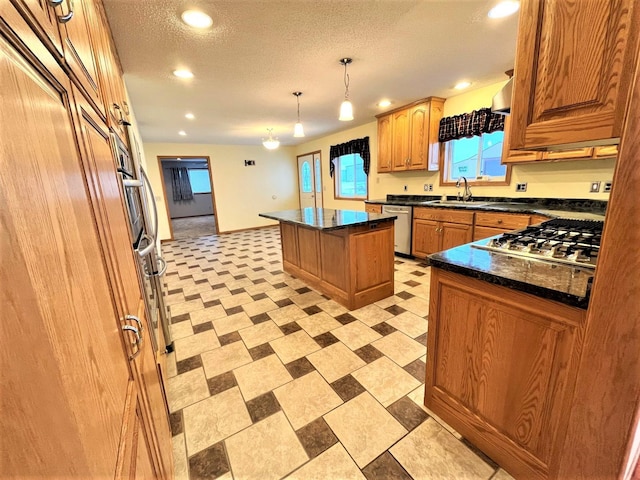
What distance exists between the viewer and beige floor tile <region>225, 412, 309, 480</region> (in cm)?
123

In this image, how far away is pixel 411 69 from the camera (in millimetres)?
2785

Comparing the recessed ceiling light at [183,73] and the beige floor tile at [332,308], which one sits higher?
the recessed ceiling light at [183,73]

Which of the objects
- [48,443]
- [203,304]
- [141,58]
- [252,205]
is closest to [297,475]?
[48,443]

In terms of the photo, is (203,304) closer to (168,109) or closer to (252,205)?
(168,109)

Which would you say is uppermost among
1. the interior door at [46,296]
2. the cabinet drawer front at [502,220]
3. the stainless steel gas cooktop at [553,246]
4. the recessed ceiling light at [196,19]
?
the recessed ceiling light at [196,19]

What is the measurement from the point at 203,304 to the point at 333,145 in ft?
15.5

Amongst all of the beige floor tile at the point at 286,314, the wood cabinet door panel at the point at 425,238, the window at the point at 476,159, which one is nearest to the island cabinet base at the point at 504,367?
the beige floor tile at the point at 286,314

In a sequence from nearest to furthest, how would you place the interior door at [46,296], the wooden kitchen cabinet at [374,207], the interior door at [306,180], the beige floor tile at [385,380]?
the interior door at [46,296] < the beige floor tile at [385,380] < the wooden kitchen cabinet at [374,207] < the interior door at [306,180]

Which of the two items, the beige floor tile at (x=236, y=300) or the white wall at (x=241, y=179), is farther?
the white wall at (x=241, y=179)

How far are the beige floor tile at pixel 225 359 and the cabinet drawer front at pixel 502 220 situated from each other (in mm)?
2920

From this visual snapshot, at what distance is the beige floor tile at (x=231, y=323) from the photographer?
2411 millimetres

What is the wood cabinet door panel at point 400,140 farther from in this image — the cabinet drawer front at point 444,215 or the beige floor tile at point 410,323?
the beige floor tile at point 410,323

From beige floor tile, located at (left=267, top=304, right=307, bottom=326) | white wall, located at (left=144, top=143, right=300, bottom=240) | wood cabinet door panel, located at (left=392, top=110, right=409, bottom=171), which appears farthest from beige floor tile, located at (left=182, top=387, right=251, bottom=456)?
white wall, located at (left=144, top=143, right=300, bottom=240)

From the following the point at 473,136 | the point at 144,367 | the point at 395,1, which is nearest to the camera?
the point at 144,367
